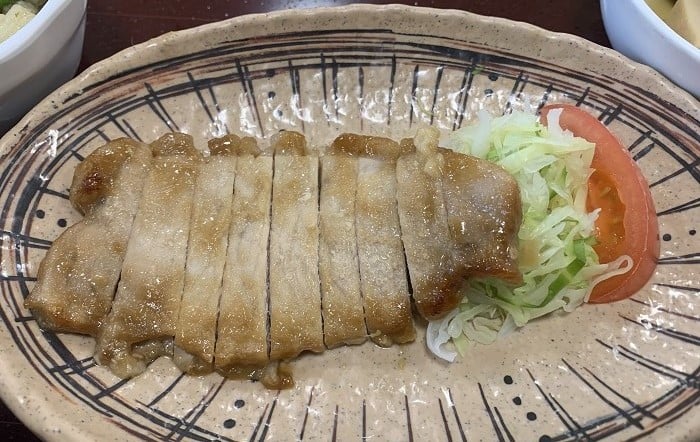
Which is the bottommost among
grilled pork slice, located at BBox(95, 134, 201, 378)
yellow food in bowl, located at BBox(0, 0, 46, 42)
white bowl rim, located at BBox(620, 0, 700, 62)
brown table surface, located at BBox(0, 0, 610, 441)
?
grilled pork slice, located at BBox(95, 134, 201, 378)

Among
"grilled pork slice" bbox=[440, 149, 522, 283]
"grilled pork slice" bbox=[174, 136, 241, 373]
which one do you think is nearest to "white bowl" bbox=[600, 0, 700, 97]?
"grilled pork slice" bbox=[440, 149, 522, 283]

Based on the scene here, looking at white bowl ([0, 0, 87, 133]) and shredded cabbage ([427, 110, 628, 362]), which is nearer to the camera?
shredded cabbage ([427, 110, 628, 362])

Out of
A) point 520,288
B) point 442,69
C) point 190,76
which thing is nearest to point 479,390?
point 520,288

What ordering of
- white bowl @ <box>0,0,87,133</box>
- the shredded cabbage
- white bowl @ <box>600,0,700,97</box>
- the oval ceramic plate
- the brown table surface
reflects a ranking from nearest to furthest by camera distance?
the oval ceramic plate, the shredded cabbage, white bowl @ <box>0,0,87,133</box>, white bowl @ <box>600,0,700,97</box>, the brown table surface

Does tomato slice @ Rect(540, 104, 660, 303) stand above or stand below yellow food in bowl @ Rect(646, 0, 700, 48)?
below

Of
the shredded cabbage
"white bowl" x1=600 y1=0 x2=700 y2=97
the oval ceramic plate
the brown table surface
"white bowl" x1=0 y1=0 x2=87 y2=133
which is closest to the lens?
the oval ceramic plate

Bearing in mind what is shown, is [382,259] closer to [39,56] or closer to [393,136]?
[393,136]

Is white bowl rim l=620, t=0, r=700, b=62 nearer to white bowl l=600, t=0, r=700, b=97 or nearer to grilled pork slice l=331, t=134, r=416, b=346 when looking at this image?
white bowl l=600, t=0, r=700, b=97
